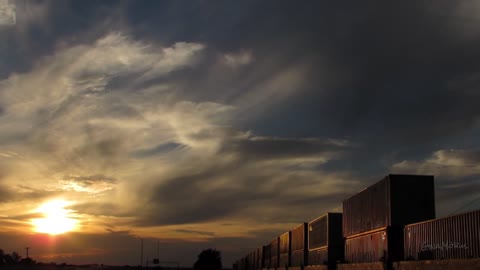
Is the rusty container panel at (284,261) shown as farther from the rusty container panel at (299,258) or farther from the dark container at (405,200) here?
the dark container at (405,200)

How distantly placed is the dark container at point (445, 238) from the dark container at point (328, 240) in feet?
42.7

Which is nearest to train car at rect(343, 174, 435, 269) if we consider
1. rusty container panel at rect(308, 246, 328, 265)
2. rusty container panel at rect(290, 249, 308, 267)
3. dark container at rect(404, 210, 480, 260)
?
dark container at rect(404, 210, 480, 260)

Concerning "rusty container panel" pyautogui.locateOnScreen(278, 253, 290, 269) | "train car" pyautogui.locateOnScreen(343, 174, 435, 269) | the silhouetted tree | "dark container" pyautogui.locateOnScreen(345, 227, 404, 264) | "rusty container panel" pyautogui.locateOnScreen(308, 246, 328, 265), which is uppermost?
"train car" pyautogui.locateOnScreen(343, 174, 435, 269)

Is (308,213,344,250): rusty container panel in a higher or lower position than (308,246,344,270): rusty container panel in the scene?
higher

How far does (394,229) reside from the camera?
81.9ft

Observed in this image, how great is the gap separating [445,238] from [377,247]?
7088mm

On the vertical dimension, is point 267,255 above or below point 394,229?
below

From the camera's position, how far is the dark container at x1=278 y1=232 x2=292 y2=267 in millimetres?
52991

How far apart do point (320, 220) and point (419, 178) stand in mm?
16004

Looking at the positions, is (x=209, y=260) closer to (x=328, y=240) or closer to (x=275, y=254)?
(x=275, y=254)

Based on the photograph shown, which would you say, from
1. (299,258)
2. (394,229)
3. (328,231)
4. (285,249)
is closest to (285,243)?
(285,249)

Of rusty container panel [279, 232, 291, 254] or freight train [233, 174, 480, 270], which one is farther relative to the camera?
rusty container panel [279, 232, 291, 254]

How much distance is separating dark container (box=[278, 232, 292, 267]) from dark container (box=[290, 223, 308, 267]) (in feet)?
3.96

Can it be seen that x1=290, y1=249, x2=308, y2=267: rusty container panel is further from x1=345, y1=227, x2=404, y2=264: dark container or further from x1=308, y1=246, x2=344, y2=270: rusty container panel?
x1=345, y1=227, x2=404, y2=264: dark container
